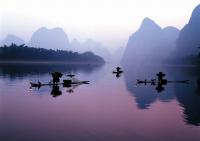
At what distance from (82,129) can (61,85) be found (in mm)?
43509

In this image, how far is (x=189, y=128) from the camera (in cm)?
3112

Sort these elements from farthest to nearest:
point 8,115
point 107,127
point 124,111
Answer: point 124,111 → point 8,115 → point 107,127

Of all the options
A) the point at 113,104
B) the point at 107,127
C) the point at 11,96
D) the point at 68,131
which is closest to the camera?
the point at 68,131

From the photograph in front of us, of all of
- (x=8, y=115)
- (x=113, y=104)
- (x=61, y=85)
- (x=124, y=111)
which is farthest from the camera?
(x=61, y=85)

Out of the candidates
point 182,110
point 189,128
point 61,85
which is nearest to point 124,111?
point 182,110

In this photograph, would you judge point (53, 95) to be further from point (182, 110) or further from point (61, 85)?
point (182, 110)

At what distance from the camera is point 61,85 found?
2857 inches

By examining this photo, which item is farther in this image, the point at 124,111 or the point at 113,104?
the point at 113,104

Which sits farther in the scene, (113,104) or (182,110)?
(113,104)

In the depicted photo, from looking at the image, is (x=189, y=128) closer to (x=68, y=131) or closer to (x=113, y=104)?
(x=68, y=131)

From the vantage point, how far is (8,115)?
36.1 meters

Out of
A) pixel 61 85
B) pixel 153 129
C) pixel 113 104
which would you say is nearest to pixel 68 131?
pixel 153 129

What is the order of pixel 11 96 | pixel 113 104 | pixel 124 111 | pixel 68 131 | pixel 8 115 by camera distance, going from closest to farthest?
pixel 68 131 → pixel 8 115 → pixel 124 111 → pixel 113 104 → pixel 11 96

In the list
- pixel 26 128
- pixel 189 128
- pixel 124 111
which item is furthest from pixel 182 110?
pixel 26 128
